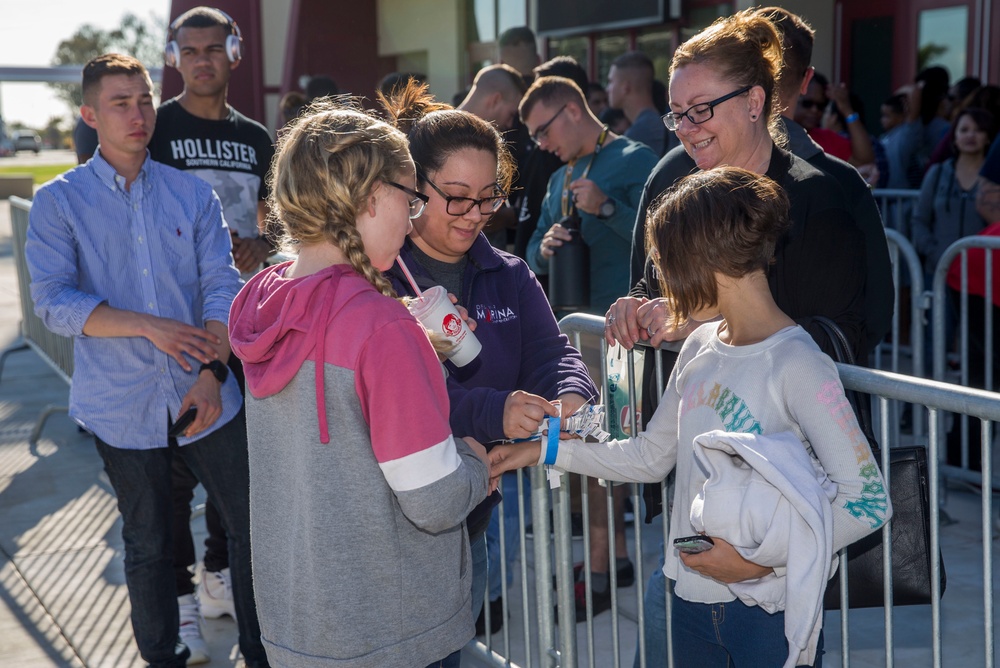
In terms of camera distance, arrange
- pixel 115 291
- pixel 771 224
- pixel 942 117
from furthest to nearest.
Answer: pixel 942 117, pixel 115 291, pixel 771 224

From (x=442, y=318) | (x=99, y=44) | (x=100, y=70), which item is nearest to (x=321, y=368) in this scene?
(x=442, y=318)

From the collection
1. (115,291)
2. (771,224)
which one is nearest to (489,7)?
(115,291)

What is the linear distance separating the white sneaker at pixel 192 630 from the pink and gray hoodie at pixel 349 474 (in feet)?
6.36

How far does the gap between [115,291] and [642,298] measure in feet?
6.05

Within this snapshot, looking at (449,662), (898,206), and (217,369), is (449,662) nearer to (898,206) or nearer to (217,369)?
(217,369)

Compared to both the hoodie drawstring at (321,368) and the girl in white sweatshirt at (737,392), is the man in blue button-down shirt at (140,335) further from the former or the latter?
the girl in white sweatshirt at (737,392)

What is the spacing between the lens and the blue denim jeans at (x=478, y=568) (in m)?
2.75

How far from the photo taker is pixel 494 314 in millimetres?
2660

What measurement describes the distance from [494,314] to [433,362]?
62 cm

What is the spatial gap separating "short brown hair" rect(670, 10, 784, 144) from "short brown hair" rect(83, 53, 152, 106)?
197 centimetres

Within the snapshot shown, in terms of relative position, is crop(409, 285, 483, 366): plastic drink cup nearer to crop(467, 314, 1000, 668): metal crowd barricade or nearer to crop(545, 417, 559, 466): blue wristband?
crop(545, 417, 559, 466): blue wristband

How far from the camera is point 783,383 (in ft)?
6.88

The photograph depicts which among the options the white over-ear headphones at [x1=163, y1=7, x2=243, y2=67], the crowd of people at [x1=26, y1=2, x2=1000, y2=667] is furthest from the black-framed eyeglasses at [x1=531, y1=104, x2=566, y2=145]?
the white over-ear headphones at [x1=163, y1=7, x2=243, y2=67]

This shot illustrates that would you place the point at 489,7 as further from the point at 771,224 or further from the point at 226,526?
the point at 771,224
